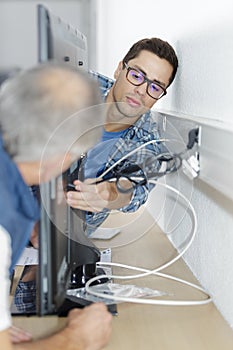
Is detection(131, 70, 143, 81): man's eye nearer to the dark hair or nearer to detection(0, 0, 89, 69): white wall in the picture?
the dark hair

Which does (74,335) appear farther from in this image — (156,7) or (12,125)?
(156,7)

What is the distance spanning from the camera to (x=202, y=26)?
1437mm

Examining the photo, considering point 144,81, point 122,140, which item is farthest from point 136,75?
point 122,140

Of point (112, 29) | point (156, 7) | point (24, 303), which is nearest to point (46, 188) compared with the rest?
point (24, 303)

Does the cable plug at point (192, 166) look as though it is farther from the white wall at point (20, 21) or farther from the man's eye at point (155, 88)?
the white wall at point (20, 21)

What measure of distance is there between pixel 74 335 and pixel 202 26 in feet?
2.64

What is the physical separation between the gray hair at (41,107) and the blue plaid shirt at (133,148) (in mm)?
333

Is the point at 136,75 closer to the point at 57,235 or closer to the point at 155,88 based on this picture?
the point at 155,88

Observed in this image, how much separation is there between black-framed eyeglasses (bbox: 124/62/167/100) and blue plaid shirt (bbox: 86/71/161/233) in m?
0.16

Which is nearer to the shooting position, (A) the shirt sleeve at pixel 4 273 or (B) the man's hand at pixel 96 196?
(A) the shirt sleeve at pixel 4 273

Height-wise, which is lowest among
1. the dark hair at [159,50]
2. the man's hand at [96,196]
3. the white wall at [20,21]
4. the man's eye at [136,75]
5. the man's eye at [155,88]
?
the white wall at [20,21]

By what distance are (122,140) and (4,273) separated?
503mm

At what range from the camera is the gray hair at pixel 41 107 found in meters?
0.79

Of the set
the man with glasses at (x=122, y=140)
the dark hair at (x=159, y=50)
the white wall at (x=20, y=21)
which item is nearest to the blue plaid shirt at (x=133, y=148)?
the man with glasses at (x=122, y=140)
